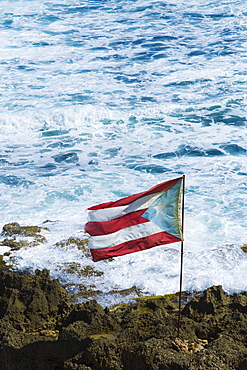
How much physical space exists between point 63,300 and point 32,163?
8375 millimetres

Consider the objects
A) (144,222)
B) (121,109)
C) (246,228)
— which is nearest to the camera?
(144,222)

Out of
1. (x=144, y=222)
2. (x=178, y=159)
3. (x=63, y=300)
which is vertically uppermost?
(x=144, y=222)

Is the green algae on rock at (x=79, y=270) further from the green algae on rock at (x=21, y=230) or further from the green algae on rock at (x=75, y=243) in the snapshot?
the green algae on rock at (x=21, y=230)

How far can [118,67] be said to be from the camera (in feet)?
79.3

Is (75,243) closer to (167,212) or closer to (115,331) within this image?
(115,331)

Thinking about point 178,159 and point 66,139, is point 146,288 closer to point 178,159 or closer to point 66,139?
point 178,159

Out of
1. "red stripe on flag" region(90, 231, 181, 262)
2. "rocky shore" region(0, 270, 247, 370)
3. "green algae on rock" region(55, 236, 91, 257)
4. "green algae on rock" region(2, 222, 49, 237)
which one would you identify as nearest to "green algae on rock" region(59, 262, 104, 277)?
"green algae on rock" region(55, 236, 91, 257)

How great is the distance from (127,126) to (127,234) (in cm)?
1245

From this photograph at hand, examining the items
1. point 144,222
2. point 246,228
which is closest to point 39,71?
point 246,228

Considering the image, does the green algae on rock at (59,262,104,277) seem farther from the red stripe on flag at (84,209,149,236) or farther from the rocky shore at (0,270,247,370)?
the red stripe on flag at (84,209,149,236)

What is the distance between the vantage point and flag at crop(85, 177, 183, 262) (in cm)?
650

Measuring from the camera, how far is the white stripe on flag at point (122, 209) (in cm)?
653

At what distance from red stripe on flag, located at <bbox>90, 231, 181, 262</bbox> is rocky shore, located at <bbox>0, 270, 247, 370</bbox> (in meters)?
1.09

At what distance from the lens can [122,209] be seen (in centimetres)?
658
